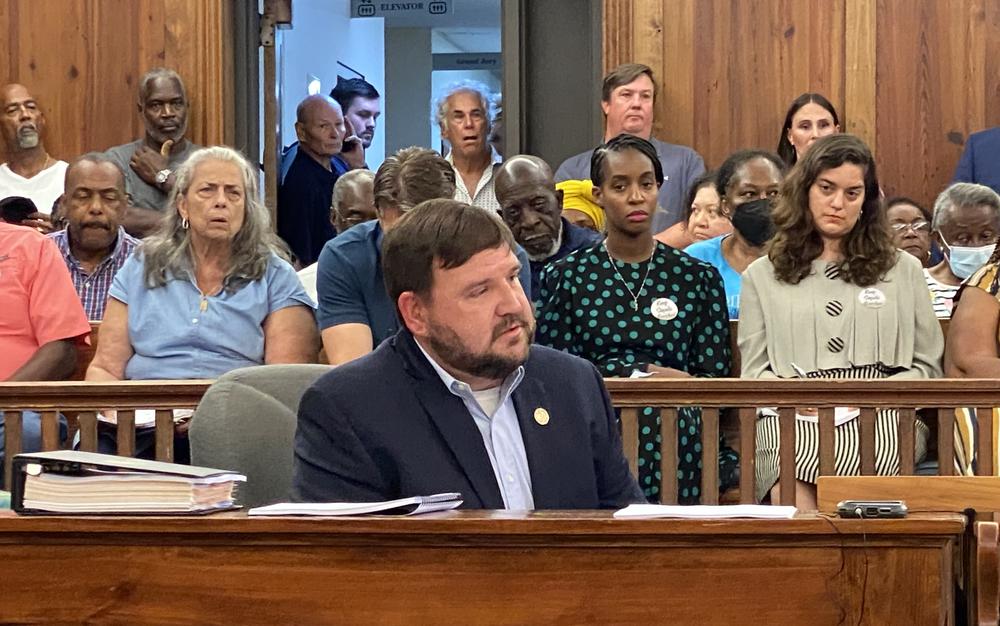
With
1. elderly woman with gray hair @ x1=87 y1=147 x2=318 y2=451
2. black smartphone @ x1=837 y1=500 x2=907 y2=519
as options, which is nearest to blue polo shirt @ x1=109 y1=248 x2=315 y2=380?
elderly woman with gray hair @ x1=87 y1=147 x2=318 y2=451

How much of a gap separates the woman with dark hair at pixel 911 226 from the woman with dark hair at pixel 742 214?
550 mm

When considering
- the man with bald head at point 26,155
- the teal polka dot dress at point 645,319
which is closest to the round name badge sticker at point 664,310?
the teal polka dot dress at point 645,319

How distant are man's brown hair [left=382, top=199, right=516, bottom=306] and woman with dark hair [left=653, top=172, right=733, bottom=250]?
291 centimetres

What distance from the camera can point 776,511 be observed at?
6.10 feet

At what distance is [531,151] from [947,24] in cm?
180

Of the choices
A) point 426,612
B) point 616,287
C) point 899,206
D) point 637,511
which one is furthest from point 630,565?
point 899,206

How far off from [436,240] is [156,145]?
13.9 ft

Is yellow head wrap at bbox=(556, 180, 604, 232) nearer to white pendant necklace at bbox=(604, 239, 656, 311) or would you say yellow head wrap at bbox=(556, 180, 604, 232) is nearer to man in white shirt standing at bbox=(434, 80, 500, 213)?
man in white shirt standing at bbox=(434, 80, 500, 213)

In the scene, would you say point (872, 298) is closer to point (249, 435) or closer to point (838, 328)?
point (838, 328)

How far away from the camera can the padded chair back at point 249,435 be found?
9.12ft

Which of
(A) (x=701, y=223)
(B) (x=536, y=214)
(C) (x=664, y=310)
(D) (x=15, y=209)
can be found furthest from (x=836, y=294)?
(D) (x=15, y=209)

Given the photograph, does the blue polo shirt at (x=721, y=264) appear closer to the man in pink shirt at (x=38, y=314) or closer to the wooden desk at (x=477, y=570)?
the man in pink shirt at (x=38, y=314)

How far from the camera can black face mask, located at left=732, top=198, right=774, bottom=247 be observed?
482 cm

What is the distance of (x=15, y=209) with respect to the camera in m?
5.75
